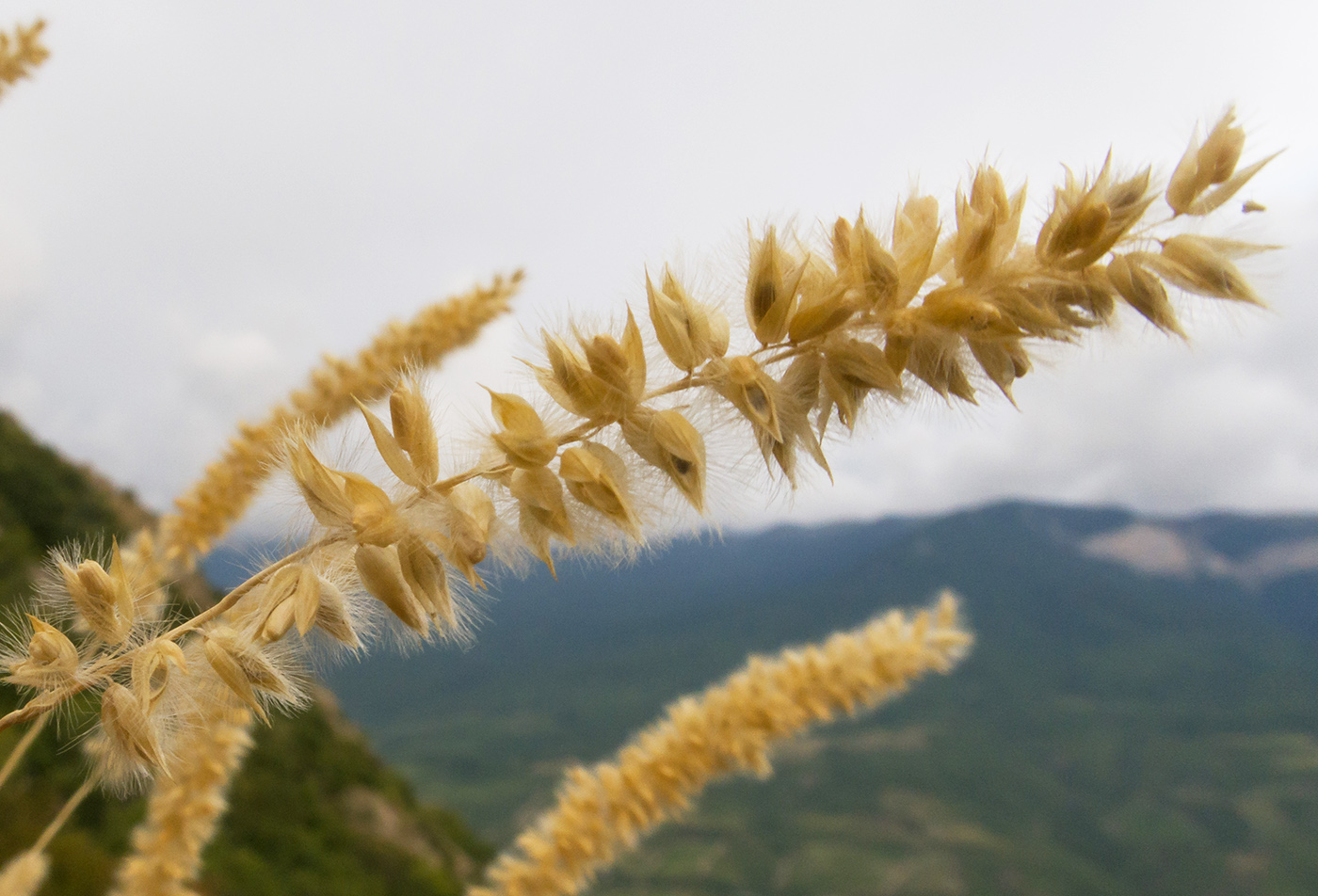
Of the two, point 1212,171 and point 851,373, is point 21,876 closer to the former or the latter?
point 851,373

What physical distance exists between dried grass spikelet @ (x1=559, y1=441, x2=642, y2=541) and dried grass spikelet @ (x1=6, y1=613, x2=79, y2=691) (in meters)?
0.40

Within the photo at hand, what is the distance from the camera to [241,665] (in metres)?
0.51

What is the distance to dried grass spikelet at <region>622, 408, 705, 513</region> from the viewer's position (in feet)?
1.85

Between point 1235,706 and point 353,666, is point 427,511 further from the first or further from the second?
point 1235,706

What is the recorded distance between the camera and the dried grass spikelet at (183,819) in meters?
1.42

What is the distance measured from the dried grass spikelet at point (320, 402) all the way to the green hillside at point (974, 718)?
40.2 ft

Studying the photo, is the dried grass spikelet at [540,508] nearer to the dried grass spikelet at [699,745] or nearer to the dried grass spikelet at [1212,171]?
the dried grass spikelet at [1212,171]

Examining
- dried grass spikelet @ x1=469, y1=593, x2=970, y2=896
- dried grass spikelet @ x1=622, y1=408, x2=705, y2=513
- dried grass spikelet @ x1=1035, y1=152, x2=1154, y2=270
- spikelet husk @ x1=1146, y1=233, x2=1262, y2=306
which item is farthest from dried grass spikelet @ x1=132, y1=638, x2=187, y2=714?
dried grass spikelet @ x1=469, y1=593, x2=970, y2=896

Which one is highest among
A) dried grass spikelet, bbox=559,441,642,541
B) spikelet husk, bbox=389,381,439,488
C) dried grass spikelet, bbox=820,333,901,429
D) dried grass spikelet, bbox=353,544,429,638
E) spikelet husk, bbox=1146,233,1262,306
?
spikelet husk, bbox=1146,233,1262,306

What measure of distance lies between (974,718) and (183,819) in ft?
144

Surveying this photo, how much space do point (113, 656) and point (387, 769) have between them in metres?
13.4

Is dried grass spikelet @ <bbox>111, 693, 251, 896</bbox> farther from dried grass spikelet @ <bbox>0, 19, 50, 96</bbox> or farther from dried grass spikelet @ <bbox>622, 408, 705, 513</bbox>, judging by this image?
dried grass spikelet @ <bbox>0, 19, 50, 96</bbox>

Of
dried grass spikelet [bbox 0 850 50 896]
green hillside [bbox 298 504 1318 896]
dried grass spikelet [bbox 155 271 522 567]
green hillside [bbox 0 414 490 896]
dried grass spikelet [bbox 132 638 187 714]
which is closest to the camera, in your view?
dried grass spikelet [bbox 132 638 187 714]

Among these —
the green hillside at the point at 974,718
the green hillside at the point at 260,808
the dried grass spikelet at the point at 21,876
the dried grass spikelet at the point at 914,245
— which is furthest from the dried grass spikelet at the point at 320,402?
the green hillside at the point at 974,718
